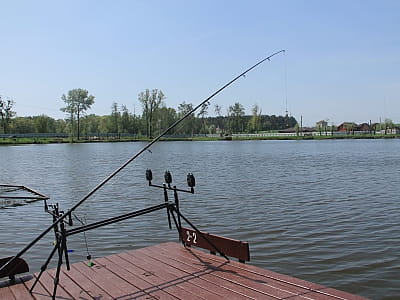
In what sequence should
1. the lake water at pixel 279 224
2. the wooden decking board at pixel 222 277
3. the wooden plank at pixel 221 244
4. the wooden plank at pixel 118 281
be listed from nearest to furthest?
the wooden decking board at pixel 222 277 → the wooden plank at pixel 118 281 → the wooden plank at pixel 221 244 → the lake water at pixel 279 224

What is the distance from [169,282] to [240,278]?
93 cm

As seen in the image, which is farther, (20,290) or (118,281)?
(118,281)

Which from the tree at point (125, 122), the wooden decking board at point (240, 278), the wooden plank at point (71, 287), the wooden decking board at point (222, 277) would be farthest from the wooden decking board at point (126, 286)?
the tree at point (125, 122)

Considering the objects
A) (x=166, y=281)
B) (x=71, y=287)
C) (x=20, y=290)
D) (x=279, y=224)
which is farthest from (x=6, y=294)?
(x=279, y=224)

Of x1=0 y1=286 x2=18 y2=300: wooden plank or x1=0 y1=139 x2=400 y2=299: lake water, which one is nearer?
x1=0 y1=286 x2=18 y2=300: wooden plank

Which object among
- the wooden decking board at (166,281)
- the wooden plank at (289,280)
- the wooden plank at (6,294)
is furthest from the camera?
the wooden plank at (6,294)

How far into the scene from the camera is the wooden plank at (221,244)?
6.33m

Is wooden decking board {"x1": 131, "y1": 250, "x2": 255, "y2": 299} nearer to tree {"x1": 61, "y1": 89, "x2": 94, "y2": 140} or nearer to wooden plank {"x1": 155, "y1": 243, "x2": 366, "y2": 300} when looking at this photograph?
wooden plank {"x1": 155, "y1": 243, "x2": 366, "y2": 300}

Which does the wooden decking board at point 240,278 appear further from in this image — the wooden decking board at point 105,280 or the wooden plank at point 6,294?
the wooden plank at point 6,294

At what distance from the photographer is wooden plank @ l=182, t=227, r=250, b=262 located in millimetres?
6332

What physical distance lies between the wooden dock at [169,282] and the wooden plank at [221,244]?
0.46 ft

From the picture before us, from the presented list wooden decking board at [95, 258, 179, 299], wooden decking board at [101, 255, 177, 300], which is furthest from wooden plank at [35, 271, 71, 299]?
wooden decking board at [101, 255, 177, 300]

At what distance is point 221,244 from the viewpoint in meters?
6.70

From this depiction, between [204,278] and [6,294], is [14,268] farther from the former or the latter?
[204,278]
